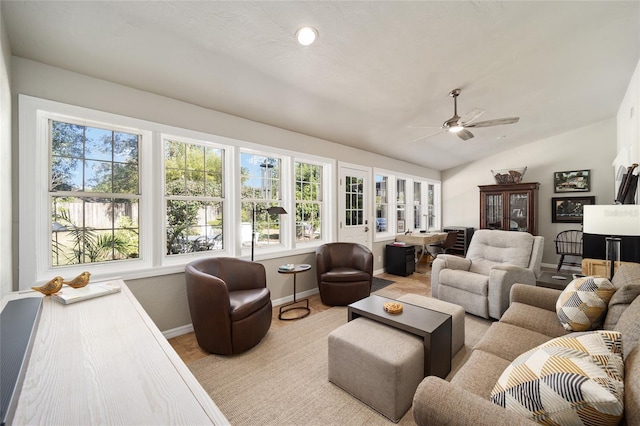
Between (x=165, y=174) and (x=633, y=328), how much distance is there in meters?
3.60

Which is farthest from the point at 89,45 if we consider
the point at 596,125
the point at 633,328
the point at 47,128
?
the point at 596,125

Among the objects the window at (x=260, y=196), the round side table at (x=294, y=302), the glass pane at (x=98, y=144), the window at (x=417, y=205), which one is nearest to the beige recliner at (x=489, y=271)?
the round side table at (x=294, y=302)

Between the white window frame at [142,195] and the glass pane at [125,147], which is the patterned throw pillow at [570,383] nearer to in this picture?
the white window frame at [142,195]

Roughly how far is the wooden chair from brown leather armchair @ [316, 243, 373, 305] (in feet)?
14.9

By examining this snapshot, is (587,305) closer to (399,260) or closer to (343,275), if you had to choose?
(343,275)

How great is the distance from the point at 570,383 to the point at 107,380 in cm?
149

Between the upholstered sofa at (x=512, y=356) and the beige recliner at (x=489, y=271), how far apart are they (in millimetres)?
632

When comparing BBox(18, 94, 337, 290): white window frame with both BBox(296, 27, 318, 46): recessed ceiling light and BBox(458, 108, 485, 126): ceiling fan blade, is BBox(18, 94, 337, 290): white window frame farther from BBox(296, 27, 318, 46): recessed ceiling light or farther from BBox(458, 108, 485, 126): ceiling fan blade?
BBox(458, 108, 485, 126): ceiling fan blade

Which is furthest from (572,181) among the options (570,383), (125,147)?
(125,147)

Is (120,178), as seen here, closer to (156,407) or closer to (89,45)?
(89,45)

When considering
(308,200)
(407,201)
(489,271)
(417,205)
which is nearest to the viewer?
(489,271)

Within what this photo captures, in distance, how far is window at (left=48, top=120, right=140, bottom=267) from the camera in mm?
2273

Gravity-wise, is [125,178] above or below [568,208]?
above

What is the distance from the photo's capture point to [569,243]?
5449 mm
